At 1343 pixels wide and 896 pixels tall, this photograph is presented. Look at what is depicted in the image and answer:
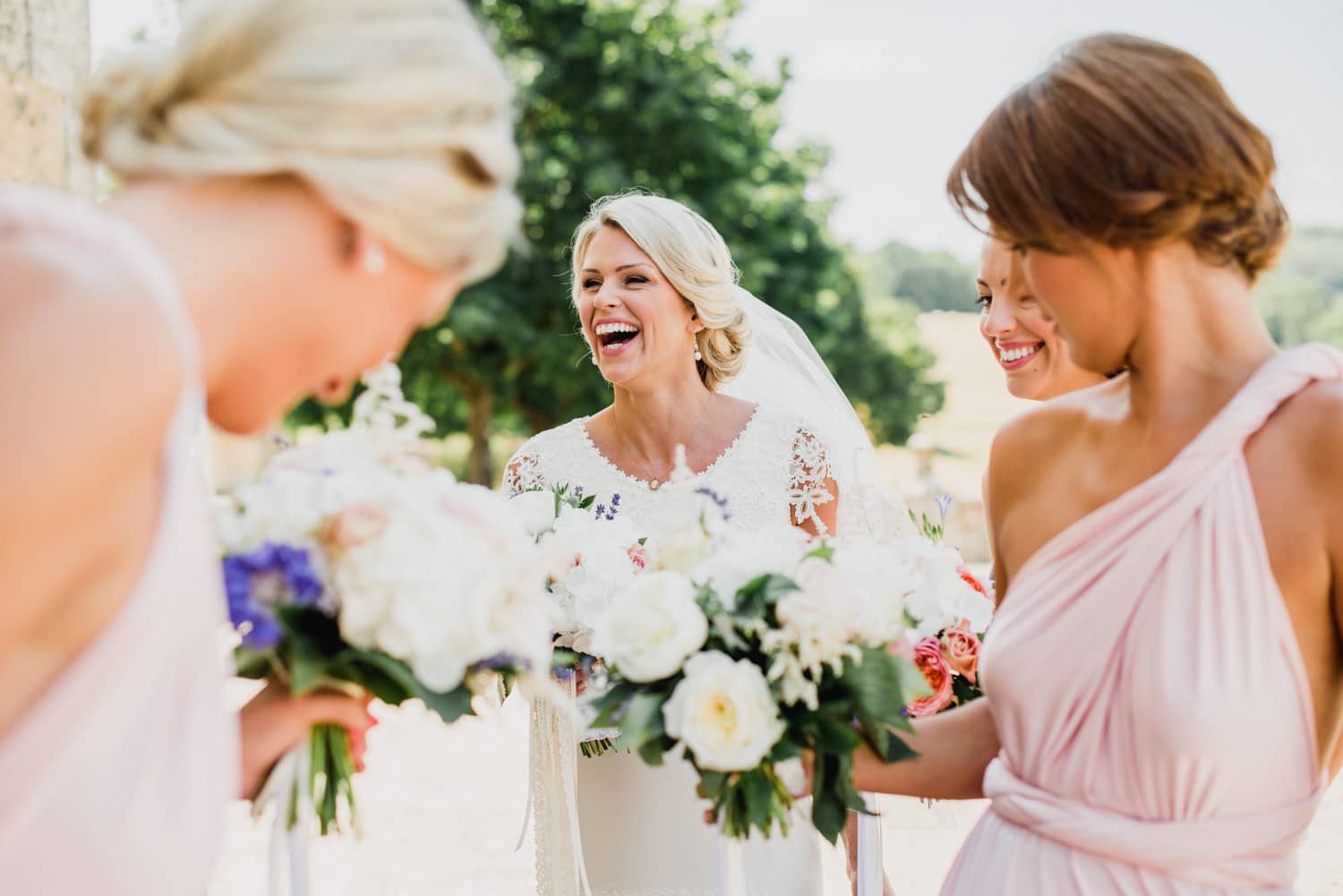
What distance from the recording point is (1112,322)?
6.25ft

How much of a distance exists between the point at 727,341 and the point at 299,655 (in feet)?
9.25

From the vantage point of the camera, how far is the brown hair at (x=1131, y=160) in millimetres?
1746

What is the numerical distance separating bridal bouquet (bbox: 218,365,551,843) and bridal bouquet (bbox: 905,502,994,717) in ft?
3.75

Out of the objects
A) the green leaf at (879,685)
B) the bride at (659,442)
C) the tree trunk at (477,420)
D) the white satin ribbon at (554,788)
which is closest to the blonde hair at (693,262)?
the bride at (659,442)

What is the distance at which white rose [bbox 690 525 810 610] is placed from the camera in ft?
6.87

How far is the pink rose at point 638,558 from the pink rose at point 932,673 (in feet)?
2.37

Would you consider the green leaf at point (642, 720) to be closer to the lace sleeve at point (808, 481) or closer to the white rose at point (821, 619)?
the white rose at point (821, 619)

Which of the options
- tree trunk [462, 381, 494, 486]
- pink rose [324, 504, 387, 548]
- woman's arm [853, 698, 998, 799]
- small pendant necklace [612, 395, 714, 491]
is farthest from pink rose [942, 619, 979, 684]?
tree trunk [462, 381, 494, 486]

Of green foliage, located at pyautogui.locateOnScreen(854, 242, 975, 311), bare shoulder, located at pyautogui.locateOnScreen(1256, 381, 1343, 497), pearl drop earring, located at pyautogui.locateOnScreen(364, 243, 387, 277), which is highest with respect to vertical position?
pearl drop earring, located at pyautogui.locateOnScreen(364, 243, 387, 277)

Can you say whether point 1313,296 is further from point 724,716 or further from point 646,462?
Result: point 724,716

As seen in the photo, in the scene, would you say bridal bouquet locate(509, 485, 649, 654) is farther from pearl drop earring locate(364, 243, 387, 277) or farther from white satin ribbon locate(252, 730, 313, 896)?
pearl drop earring locate(364, 243, 387, 277)

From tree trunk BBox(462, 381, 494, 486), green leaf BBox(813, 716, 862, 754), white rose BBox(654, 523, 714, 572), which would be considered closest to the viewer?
green leaf BBox(813, 716, 862, 754)

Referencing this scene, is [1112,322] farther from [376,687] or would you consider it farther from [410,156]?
[376,687]

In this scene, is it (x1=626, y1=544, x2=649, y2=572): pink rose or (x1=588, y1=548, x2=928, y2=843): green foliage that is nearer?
(x1=588, y1=548, x2=928, y2=843): green foliage
